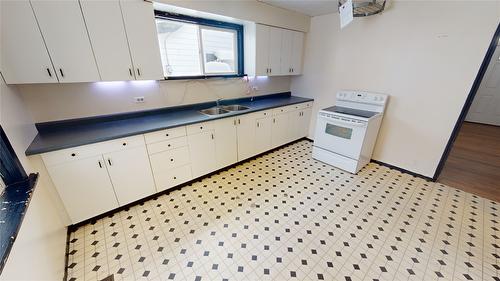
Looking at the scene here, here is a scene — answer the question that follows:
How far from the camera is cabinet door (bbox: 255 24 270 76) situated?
9.61 ft

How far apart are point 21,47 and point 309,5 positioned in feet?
10.7

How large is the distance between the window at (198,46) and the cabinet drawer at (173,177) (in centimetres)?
122

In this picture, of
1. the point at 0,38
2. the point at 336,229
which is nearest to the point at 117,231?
the point at 0,38

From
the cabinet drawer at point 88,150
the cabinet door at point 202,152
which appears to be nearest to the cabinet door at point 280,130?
the cabinet door at point 202,152

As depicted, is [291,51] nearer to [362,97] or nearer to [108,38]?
[362,97]

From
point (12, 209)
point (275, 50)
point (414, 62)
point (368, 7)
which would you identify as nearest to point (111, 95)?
point (12, 209)

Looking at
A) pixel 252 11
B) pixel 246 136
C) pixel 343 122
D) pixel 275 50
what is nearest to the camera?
pixel 252 11

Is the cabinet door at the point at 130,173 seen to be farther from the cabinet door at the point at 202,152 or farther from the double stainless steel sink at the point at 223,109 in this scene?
the double stainless steel sink at the point at 223,109

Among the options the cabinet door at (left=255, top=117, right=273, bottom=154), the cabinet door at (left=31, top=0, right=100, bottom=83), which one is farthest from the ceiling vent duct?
the cabinet door at (left=31, top=0, right=100, bottom=83)

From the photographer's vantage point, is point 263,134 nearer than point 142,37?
No

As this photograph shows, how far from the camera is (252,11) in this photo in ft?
8.90

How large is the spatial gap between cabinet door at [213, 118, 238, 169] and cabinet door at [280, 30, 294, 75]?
1.49m

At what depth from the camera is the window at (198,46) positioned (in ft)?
8.07

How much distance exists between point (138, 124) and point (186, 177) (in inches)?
34.1
